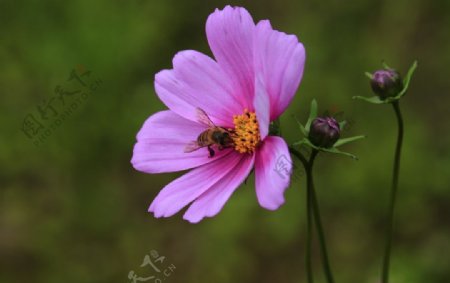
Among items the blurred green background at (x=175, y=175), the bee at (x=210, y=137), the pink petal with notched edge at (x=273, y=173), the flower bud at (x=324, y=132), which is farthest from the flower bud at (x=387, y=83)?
the blurred green background at (x=175, y=175)

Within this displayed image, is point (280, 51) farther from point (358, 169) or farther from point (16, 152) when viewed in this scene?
point (16, 152)

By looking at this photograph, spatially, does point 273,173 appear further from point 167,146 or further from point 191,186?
point 167,146

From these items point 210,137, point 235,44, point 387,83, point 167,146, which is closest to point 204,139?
point 210,137

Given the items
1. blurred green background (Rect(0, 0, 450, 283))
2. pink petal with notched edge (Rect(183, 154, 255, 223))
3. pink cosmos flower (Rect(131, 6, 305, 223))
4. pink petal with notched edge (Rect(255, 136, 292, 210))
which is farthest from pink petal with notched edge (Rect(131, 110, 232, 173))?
blurred green background (Rect(0, 0, 450, 283))

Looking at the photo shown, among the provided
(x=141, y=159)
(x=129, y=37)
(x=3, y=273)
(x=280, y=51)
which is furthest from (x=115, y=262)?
(x=280, y=51)

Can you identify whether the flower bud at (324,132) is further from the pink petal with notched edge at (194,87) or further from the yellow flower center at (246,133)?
the pink petal with notched edge at (194,87)

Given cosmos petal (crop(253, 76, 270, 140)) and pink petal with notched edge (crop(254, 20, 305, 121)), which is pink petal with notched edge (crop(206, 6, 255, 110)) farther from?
cosmos petal (crop(253, 76, 270, 140))
